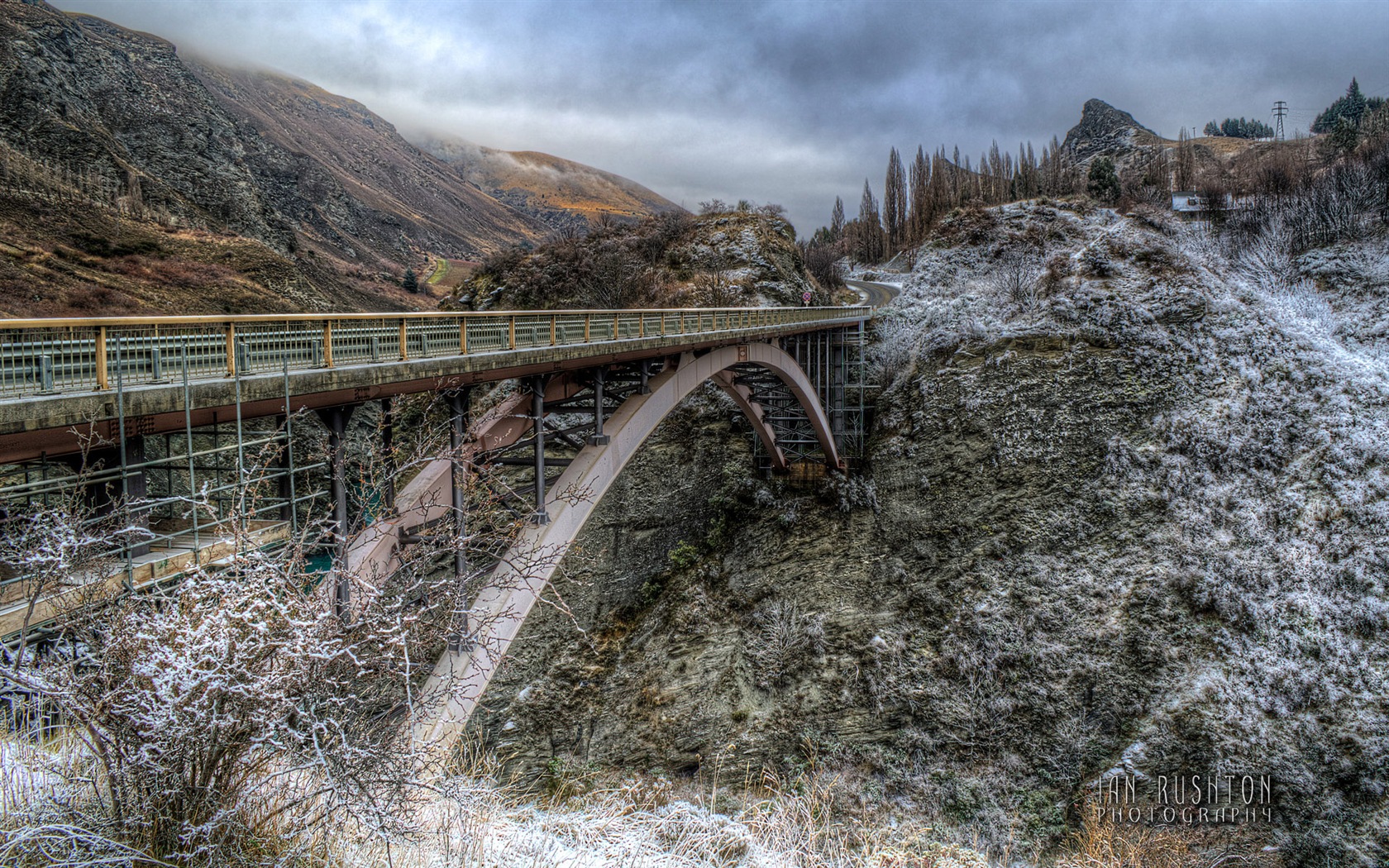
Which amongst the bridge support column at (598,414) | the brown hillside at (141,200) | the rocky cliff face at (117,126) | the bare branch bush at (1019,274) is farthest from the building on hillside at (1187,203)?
the rocky cliff face at (117,126)

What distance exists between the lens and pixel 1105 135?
361ft

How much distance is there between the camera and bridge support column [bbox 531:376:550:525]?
937 centimetres

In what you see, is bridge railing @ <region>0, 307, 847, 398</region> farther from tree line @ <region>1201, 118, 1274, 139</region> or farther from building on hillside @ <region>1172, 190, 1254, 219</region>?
tree line @ <region>1201, 118, 1274, 139</region>

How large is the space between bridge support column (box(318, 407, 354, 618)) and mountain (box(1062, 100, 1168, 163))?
11911cm

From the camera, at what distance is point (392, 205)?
134 meters

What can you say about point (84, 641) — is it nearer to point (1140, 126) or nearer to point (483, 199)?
point (1140, 126)

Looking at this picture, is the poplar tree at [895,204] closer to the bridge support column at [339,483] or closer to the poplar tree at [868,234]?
the poplar tree at [868,234]

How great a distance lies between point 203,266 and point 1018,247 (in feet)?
153

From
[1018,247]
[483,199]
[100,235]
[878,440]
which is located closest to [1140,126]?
[1018,247]

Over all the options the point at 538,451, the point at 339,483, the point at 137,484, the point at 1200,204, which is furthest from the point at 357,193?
the point at 137,484

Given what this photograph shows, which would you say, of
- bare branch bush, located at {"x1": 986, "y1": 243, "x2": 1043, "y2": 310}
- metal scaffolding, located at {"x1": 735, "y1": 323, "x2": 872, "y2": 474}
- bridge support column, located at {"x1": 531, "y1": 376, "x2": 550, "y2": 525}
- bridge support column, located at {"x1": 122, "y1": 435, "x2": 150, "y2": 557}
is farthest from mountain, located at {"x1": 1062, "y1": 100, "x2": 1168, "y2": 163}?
bridge support column, located at {"x1": 122, "y1": 435, "x2": 150, "y2": 557}

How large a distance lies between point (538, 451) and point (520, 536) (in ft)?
4.67

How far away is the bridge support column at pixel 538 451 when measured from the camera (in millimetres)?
9367

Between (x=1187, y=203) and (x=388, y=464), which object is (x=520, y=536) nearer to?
(x=388, y=464)
